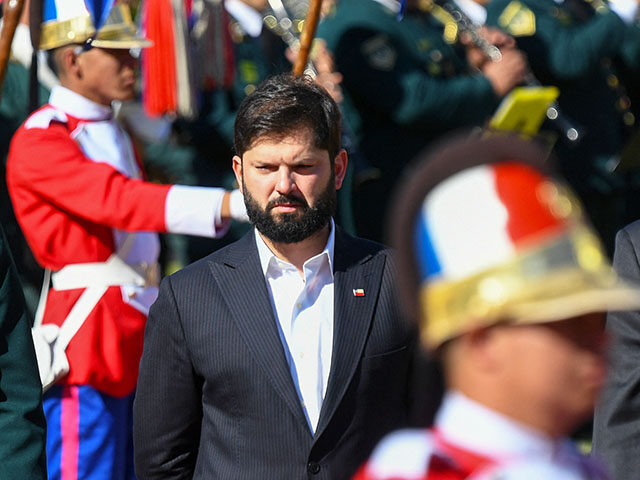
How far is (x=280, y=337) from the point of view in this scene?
3482 millimetres

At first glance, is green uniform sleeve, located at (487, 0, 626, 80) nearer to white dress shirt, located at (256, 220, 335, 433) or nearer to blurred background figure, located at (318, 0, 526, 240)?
blurred background figure, located at (318, 0, 526, 240)

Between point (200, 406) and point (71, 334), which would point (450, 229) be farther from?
point (71, 334)

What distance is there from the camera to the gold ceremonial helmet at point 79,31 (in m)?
4.93

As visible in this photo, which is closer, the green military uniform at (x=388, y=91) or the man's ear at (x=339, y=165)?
the man's ear at (x=339, y=165)

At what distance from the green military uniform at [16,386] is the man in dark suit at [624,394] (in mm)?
1387

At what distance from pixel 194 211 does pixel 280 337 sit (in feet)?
4.26

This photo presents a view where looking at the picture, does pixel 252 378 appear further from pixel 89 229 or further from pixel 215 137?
pixel 215 137

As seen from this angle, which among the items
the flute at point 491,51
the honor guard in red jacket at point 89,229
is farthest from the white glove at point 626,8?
the honor guard in red jacket at point 89,229

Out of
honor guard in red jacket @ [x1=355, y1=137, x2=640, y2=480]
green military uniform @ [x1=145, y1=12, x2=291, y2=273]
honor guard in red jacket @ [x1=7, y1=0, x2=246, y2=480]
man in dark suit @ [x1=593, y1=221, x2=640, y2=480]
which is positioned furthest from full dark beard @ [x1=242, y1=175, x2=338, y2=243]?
green military uniform @ [x1=145, y1=12, x2=291, y2=273]

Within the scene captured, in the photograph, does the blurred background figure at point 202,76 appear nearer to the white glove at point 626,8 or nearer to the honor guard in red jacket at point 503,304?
the white glove at point 626,8

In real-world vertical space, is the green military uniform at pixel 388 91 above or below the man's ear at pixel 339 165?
below

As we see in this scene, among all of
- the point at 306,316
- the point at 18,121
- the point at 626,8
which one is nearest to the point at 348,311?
the point at 306,316

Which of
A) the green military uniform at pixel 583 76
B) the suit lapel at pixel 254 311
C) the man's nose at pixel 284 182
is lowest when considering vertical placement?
the green military uniform at pixel 583 76

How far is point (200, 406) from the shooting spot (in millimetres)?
3611
